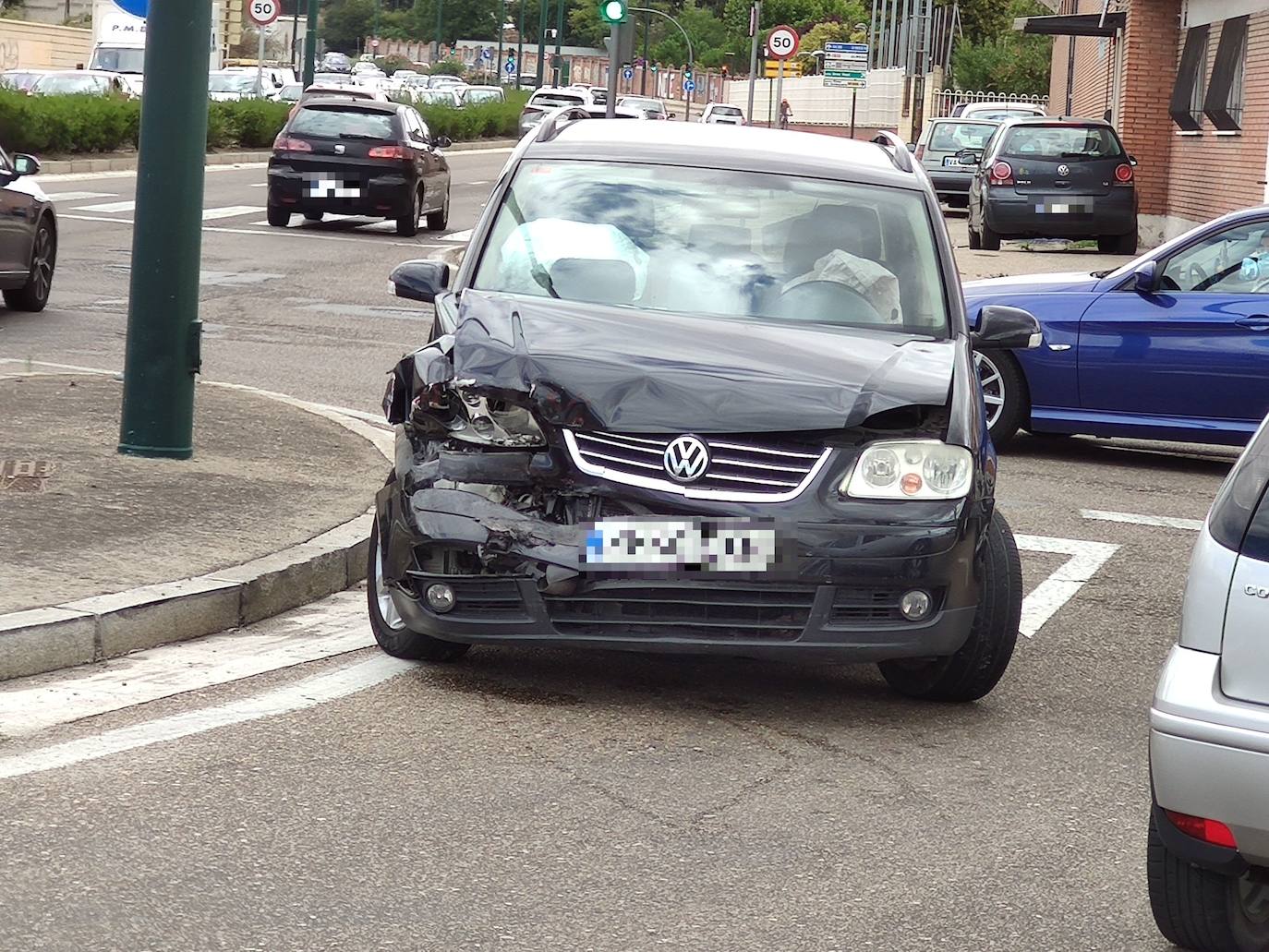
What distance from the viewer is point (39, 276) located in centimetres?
1582

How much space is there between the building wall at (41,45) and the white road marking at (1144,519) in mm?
57680

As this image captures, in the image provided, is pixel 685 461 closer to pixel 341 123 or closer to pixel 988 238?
pixel 341 123

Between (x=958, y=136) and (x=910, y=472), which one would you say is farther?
(x=958, y=136)

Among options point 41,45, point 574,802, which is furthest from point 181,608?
point 41,45

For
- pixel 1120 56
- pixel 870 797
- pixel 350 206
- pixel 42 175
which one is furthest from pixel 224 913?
pixel 1120 56

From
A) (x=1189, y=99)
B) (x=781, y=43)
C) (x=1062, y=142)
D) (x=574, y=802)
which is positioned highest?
(x=781, y=43)

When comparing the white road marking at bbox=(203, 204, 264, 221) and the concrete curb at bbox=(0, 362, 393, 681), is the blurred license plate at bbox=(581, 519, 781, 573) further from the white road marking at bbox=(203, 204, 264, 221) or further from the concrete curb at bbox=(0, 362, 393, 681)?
the white road marking at bbox=(203, 204, 264, 221)

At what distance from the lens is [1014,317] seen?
7.41 meters

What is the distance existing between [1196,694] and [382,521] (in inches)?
116

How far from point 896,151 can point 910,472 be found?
232 centimetres

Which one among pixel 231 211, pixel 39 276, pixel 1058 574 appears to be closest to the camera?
pixel 1058 574

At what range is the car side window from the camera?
36.9 ft

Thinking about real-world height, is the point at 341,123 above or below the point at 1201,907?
above

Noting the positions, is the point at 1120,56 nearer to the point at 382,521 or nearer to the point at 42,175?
the point at 42,175
